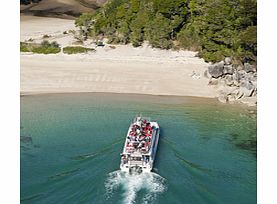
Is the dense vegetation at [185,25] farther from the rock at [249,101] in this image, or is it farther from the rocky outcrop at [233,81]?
the rock at [249,101]

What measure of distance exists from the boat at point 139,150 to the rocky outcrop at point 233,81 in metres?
13.7

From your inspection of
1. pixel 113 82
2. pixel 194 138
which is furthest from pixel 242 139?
pixel 113 82

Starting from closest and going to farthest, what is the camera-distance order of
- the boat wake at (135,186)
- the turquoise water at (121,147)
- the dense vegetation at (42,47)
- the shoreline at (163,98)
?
the boat wake at (135,186), the turquoise water at (121,147), the shoreline at (163,98), the dense vegetation at (42,47)

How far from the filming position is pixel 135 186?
27.1m

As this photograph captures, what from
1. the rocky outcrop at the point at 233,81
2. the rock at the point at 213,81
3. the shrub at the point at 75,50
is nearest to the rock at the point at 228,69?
the rocky outcrop at the point at 233,81

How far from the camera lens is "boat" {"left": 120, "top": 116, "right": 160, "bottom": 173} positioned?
28.9 m

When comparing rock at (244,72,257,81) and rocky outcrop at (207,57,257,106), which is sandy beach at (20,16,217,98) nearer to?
rocky outcrop at (207,57,257,106)

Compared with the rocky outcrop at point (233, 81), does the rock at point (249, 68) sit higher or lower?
higher

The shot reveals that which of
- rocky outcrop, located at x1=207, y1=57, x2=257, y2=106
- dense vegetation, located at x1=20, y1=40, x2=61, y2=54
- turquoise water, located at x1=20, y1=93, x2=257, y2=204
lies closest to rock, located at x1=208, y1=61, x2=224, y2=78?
rocky outcrop, located at x1=207, y1=57, x2=257, y2=106

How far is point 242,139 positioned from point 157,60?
19.4m

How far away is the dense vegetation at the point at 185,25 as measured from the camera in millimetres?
48594

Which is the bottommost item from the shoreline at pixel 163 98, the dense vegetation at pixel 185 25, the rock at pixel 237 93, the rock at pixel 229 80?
the shoreline at pixel 163 98

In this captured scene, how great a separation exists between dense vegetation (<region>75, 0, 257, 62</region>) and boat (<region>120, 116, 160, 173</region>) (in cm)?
1954

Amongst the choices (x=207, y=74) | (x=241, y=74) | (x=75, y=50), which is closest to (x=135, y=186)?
(x=241, y=74)
